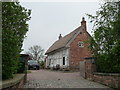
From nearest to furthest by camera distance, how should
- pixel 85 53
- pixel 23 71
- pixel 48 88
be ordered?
pixel 48 88, pixel 23 71, pixel 85 53

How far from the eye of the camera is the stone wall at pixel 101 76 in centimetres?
1020

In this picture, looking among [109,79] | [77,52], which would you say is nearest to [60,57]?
[77,52]

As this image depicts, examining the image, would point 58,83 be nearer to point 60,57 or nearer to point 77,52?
point 77,52

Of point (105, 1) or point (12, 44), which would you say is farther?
point (105, 1)

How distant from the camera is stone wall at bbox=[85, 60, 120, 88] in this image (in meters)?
10.2

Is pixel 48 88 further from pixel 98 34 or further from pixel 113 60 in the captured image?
pixel 98 34

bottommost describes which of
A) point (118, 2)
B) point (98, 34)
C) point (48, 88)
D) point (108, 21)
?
point (48, 88)

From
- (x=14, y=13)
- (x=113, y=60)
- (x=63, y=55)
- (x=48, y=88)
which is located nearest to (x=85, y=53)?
(x=63, y=55)

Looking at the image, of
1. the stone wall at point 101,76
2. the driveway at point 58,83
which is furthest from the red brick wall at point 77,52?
the driveway at point 58,83

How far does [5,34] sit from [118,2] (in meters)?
8.37

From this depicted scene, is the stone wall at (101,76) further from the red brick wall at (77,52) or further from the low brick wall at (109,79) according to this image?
the red brick wall at (77,52)

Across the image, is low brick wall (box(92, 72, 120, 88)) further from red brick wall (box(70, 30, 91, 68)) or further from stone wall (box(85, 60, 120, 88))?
red brick wall (box(70, 30, 91, 68))

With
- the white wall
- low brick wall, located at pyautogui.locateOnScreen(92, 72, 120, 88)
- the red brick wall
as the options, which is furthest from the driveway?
the white wall

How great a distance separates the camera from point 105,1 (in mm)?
13188
